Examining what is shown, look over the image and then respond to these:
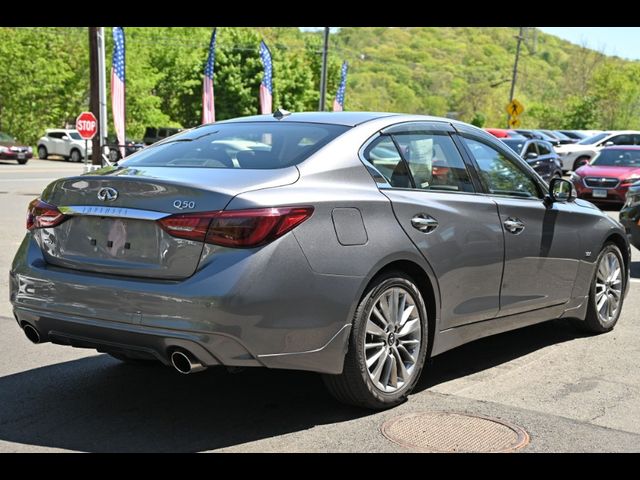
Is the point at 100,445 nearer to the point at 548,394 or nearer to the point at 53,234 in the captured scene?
the point at 53,234

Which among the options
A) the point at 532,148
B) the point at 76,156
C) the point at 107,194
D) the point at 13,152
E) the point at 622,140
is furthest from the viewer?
the point at 76,156

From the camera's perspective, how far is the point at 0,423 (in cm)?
465

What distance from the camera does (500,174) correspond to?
611cm

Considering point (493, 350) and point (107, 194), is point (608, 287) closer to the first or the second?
point (493, 350)

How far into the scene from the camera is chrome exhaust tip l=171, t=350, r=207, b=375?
4.32 metres

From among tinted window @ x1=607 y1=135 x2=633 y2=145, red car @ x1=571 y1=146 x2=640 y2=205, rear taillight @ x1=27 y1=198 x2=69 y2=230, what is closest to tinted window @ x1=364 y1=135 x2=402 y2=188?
rear taillight @ x1=27 y1=198 x2=69 y2=230

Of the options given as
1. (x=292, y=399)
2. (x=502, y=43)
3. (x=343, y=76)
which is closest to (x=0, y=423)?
(x=292, y=399)

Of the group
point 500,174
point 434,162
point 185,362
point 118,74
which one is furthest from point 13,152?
point 185,362

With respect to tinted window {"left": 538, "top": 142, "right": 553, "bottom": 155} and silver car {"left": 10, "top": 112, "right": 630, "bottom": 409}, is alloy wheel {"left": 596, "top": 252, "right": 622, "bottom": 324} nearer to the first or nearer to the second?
silver car {"left": 10, "top": 112, "right": 630, "bottom": 409}

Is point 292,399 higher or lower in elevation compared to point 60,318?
lower

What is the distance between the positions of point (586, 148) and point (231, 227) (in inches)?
1318
